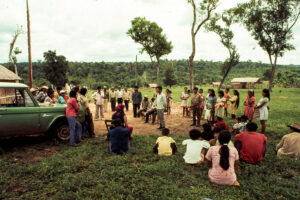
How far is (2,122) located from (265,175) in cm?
701

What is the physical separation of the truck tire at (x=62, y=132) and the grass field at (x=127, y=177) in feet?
2.60

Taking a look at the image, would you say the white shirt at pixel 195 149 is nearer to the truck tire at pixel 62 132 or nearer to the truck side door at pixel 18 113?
the truck tire at pixel 62 132

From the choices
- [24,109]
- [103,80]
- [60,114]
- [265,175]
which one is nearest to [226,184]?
[265,175]

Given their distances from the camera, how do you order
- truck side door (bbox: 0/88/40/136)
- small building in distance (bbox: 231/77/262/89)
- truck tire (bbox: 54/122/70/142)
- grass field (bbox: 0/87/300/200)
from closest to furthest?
grass field (bbox: 0/87/300/200), truck side door (bbox: 0/88/40/136), truck tire (bbox: 54/122/70/142), small building in distance (bbox: 231/77/262/89)

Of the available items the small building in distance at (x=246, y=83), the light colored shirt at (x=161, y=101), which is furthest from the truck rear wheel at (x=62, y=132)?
the small building in distance at (x=246, y=83)

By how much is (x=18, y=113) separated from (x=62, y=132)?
1.50 metres

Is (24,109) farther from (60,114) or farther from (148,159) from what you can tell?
(148,159)

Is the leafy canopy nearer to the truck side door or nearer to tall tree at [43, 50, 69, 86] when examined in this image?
tall tree at [43, 50, 69, 86]

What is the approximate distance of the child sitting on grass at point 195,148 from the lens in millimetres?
4699

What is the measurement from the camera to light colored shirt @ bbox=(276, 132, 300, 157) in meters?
5.04

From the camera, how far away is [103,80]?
72875 millimetres

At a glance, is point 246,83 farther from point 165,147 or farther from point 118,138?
point 118,138

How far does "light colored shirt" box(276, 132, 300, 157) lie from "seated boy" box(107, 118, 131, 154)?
426 centimetres

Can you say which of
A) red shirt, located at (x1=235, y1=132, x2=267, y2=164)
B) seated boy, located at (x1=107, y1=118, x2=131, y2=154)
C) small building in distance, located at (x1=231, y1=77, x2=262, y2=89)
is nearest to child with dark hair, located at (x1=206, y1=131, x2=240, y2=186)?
red shirt, located at (x1=235, y1=132, x2=267, y2=164)
